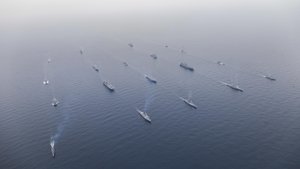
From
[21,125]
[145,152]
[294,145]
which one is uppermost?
[294,145]

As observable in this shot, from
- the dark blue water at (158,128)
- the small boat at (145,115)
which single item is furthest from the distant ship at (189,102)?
the small boat at (145,115)

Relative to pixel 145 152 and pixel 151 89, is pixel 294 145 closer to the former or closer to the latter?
pixel 145 152

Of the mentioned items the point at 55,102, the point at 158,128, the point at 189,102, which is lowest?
the point at 55,102

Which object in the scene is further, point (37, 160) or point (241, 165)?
point (37, 160)

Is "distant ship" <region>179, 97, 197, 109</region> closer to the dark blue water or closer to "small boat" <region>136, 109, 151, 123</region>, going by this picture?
the dark blue water

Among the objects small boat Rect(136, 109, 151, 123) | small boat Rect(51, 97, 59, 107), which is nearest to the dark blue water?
small boat Rect(136, 109, 151, 123)

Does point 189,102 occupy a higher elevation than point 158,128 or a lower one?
higher

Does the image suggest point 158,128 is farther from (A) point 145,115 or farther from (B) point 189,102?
(B) point 189,102

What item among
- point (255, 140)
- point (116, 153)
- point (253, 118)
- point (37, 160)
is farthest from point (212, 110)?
point (37, 160)

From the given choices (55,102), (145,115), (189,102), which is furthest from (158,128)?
(55,102)

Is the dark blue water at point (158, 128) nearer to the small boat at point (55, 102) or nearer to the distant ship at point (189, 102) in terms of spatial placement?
the distant ship at point (189, 102)

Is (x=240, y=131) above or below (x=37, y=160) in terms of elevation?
above
